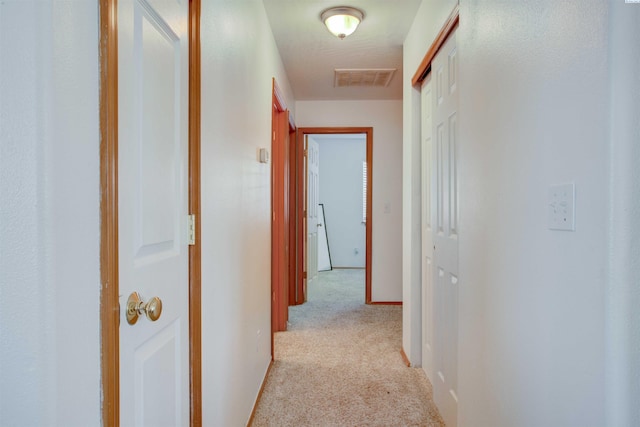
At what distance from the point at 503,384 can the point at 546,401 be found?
0.28 meters

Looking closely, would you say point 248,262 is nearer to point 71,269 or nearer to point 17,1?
point 71,269

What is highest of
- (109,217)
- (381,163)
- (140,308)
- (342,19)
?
(342,19)

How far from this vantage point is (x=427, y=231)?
2662 millimetres

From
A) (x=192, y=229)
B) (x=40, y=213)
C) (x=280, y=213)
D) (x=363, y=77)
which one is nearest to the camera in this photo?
(x=40, y=213)

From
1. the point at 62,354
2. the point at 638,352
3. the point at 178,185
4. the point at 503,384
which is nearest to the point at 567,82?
the point at 638,352

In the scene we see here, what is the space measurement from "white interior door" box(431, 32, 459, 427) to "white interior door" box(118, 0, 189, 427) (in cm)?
127

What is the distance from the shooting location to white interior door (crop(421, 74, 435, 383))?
254 cm

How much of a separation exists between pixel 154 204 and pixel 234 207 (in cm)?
81

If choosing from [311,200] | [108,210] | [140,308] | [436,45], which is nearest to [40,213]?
[108,210]

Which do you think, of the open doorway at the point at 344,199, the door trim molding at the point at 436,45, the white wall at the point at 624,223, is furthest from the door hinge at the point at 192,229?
the open doorway at the point at 344,199

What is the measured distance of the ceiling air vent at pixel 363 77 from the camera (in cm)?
367

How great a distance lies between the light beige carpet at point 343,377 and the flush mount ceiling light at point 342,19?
7.26 feet

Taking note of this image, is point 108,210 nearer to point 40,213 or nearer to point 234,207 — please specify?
point 40,213

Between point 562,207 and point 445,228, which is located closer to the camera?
point 562,207
